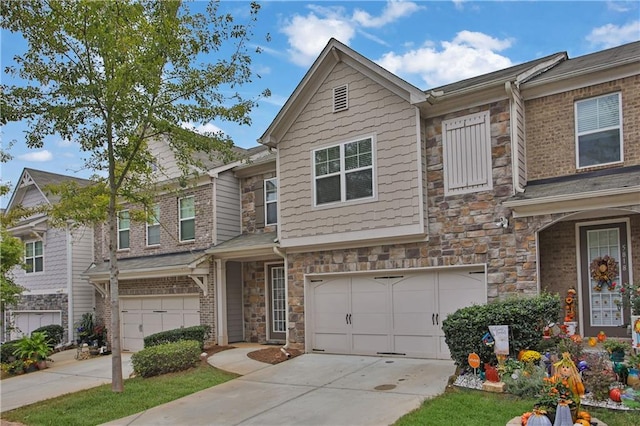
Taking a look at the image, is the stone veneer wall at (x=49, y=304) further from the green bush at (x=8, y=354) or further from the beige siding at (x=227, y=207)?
the beige siding at (x=227, y=207)

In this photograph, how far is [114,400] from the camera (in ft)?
32.6

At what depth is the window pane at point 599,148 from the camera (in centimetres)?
1023

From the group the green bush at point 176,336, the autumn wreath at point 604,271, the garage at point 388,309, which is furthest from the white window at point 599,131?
the green bush at point 176,336

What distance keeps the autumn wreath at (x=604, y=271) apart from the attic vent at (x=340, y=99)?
6382 mm

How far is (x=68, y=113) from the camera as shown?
1055 cm

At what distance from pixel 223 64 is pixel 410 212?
5.12 meters

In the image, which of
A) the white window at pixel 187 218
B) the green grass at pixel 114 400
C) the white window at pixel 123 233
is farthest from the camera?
the white window at pixel 123 233

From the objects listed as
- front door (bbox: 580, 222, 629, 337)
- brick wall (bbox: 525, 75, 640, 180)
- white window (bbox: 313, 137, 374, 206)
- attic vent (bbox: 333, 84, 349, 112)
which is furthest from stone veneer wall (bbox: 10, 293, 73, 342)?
front door (bbox: 580, 222, 629, 337)

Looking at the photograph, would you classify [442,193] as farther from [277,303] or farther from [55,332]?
[55,332]

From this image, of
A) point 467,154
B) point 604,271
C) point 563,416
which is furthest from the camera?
point 467,154

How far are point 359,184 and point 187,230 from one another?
723 cm

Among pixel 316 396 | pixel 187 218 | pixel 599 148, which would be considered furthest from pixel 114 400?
pixel 599 148

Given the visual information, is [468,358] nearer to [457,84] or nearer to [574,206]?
[574,206]

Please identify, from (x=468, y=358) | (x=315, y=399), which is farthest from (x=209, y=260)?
(x=468, y=358)
